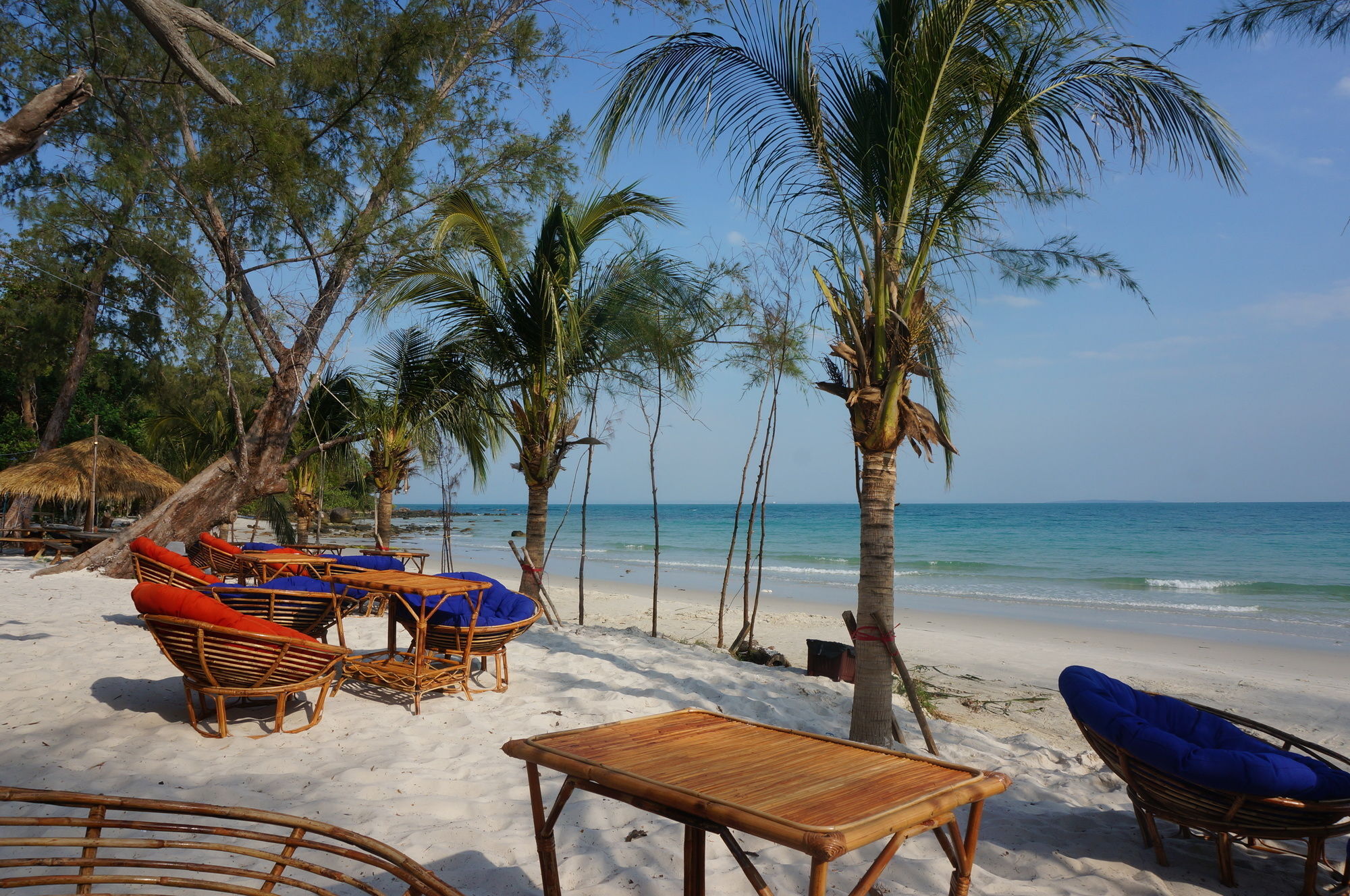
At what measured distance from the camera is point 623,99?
4719 millimetres

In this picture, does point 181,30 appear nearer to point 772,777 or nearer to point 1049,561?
point 772,777

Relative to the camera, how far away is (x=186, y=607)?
3.84 meters

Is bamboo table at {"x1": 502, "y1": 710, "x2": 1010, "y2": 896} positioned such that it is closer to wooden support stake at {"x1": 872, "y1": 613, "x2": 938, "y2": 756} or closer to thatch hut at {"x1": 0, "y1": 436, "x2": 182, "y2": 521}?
wooden support stake at {"x1": 872, "y1": 613, "x2": 938, "y2": 756}

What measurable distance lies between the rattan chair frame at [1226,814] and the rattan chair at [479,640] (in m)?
3.32

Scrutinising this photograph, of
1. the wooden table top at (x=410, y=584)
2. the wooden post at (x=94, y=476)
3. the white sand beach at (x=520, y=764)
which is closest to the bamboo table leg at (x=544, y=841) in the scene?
the white sand beach at (x=520, y=764)

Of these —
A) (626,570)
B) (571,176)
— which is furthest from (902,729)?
(626,570)

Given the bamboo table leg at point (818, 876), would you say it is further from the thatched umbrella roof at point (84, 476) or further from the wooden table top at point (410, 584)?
the thatched umbrella roof at point (84, 476)

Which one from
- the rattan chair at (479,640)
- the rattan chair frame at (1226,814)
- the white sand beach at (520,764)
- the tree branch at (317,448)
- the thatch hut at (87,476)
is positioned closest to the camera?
the rattan chair frame at (1226,814)

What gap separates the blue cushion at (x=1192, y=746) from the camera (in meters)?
2.79

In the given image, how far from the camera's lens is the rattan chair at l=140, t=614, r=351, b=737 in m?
3.81

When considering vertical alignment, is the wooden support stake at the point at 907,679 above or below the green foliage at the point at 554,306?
below

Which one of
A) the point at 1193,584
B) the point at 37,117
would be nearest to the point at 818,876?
the point at 37,117

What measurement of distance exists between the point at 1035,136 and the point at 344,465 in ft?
37.5

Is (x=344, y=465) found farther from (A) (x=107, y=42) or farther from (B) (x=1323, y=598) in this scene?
(B) (x=1323, y=598)
